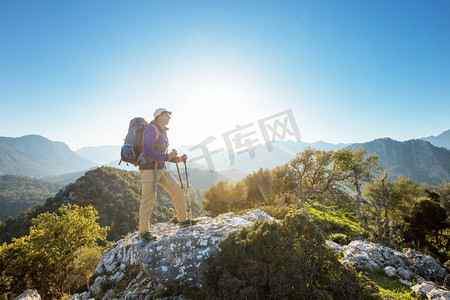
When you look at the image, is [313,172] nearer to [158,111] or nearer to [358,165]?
[358,165]

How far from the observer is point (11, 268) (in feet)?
46.0

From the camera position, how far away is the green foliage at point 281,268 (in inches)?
157

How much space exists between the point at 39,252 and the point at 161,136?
15594 mm

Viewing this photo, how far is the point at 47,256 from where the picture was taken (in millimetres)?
14328

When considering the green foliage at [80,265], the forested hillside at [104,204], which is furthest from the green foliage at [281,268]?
the forested hillside at [104,204]

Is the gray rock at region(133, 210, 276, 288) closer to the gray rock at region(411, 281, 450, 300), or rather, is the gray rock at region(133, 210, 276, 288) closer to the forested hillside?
the gray rock at region(411, 281, 450, 300)

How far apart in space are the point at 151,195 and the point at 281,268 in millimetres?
4010

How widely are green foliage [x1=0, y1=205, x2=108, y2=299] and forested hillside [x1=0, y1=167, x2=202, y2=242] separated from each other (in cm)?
4788

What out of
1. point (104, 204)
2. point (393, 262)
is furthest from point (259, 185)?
point (104, 204)

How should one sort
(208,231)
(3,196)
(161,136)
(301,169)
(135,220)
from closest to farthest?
(208,231) < (161,136) < (301,169) < (135,220) < (3,196)

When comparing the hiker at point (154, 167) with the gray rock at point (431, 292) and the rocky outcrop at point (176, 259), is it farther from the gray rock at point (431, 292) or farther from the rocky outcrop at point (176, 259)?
the gray rock at point (431, 292)

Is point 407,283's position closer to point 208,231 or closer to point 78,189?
point 208,231

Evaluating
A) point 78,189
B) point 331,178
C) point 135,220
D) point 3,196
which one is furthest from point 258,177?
point 3,196

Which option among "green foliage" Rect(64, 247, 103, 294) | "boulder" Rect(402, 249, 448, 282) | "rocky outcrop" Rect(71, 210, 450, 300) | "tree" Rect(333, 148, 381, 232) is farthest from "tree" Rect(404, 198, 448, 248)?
"green foliage" Rect(64, 247, 103, 294)
